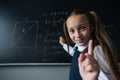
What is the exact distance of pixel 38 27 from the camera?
2.88 meters

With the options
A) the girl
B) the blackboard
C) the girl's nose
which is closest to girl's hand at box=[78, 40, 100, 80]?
the girl

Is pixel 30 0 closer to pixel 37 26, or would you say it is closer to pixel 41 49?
pixel 37 26

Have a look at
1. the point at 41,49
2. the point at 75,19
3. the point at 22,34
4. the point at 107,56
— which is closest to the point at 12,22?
the point at 22,34

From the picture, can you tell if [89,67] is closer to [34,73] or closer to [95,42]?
[95,42]

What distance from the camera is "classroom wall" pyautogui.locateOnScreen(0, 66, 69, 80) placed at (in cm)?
283

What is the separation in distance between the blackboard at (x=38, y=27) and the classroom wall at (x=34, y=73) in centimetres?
10

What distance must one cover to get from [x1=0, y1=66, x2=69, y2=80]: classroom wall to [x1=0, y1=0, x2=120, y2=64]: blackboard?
0.32 feet

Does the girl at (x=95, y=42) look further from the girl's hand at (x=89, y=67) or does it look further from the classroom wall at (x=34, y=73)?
the classroom wall at (x=34, y=73)

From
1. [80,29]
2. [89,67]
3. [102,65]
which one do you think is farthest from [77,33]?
[89,67]

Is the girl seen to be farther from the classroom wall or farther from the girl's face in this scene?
the classroom wall

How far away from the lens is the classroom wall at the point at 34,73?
283 centimetres

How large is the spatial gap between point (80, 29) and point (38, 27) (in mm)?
1670

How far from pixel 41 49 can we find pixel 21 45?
26 cm

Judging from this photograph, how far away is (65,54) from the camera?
2781 millimetres
